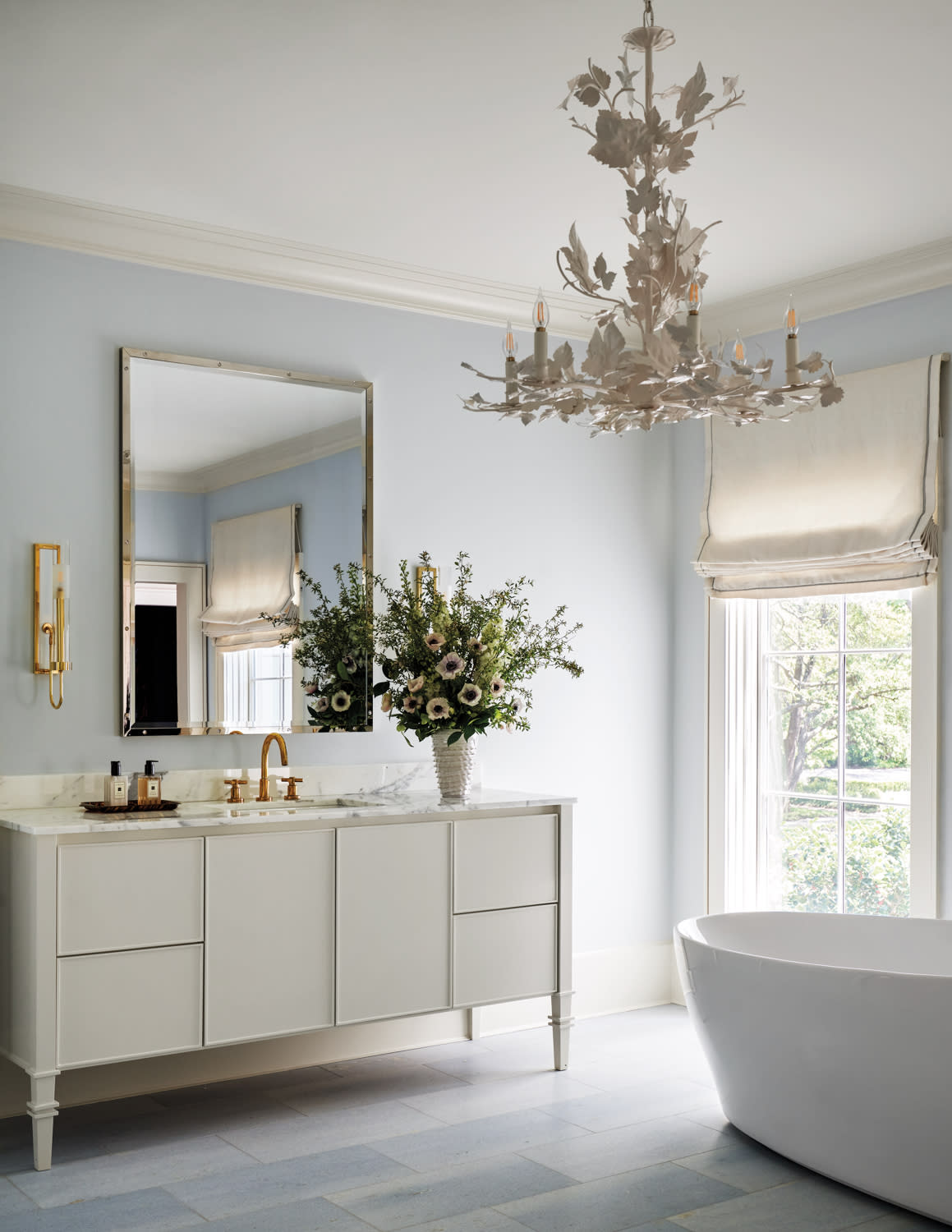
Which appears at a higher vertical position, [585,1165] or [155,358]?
[155,358]

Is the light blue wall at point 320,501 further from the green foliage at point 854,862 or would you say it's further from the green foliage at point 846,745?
the green foliage at point 854,862

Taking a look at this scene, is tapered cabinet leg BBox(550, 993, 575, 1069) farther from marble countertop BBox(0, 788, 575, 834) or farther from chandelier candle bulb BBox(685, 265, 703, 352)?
chandelier candle bulb BBox(685, 265, 703, 352)

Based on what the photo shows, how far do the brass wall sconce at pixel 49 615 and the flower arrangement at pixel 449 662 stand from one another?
40.1 inches

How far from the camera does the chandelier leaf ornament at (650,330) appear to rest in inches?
88.4

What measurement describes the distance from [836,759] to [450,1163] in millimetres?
2073

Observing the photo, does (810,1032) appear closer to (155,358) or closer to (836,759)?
(836,759)

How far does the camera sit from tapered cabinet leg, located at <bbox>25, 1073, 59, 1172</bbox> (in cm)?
312

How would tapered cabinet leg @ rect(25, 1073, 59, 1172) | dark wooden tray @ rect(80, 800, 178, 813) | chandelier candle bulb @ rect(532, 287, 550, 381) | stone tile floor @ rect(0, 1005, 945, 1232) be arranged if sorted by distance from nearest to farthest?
1. chandelier candle bulb @ rect(532, 287, 550, 381)
2. stone tile floor @ rect(0, 1005, 945, 1232)
3. tapered cabinet leg @ rect(25, 1073, 59, 1172)
4. dark wooden tray @ rect(80, 800, 178, 813)

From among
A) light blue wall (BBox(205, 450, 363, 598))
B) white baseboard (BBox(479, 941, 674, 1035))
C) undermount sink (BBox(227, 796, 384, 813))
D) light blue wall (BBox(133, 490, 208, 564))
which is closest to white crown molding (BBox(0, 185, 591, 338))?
light blue wall (BBox(205, 450, 363, 598))

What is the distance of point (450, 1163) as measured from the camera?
10.6 ft

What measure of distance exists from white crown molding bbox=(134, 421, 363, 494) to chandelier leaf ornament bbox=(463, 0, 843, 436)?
160 centimetres

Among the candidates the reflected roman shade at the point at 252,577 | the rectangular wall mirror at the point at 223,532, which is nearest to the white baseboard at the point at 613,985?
the rectangular wall mirror at the point at 223,532

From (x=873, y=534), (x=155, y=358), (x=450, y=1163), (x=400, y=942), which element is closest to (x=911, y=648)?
(x=873, y=534)

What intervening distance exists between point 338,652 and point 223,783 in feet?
1.89
